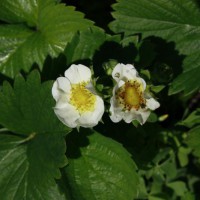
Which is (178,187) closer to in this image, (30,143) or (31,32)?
(30,143)

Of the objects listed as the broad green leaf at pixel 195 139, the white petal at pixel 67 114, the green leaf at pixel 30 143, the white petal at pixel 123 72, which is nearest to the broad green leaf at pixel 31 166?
the green leaf at pixel 30 143

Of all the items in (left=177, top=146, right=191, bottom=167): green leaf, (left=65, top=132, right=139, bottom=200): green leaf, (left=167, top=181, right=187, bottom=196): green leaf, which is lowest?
(left=167, top=181, right=187, bottom=196): green leaf

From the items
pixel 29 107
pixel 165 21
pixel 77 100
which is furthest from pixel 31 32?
pixel 165 21

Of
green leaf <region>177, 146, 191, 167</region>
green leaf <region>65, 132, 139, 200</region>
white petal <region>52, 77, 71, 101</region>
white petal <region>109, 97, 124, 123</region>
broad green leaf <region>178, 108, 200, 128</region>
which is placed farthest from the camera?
green leaf <region>177, 146, 191, 167</region>

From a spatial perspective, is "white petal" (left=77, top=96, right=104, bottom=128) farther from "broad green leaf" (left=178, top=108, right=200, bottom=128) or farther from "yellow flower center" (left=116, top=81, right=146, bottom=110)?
"broad green leaf" (left=178, top=108, right=200, bottom=128)

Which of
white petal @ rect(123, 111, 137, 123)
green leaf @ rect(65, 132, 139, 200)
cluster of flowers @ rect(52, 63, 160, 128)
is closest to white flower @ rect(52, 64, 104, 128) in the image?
cluster of flowers @ rect(52, 63, 160, 128)

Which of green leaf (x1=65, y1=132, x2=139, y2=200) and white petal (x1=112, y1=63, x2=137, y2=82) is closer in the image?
white petal (x1=112, y1=63, x2=137, y2=82)
